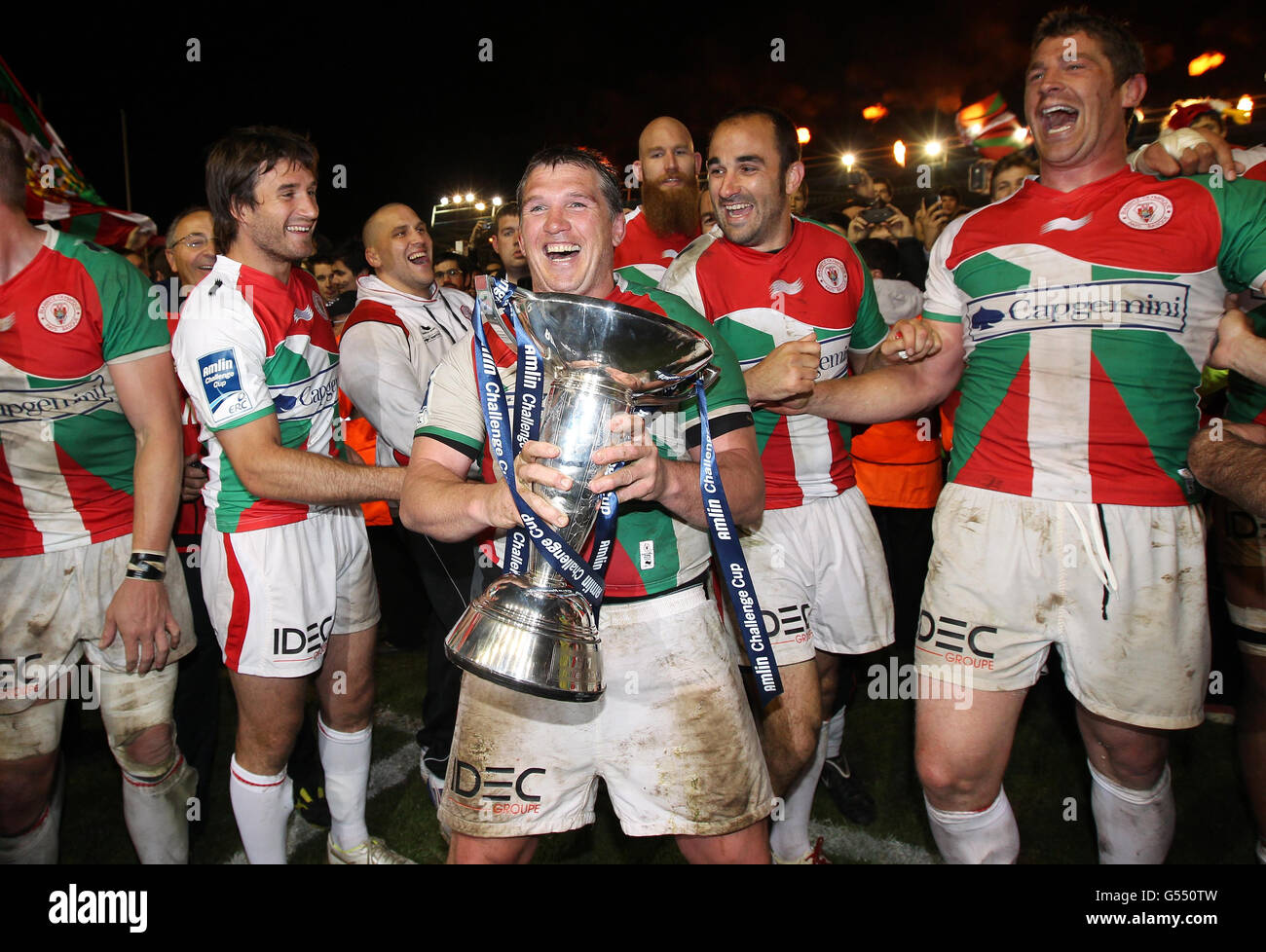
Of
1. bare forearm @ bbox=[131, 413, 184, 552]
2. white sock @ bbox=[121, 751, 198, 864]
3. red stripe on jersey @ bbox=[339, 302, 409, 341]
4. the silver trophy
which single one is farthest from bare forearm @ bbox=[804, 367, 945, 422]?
white sock @ bbox=[121, 751, 198, 864]

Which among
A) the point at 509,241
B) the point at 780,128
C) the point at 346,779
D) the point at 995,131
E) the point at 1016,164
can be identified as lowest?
the point at 346,779

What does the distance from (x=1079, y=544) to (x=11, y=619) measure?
3.27 meters

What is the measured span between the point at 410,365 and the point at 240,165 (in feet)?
3.46

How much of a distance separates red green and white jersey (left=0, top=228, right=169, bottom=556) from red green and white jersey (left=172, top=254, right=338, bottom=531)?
19 cm

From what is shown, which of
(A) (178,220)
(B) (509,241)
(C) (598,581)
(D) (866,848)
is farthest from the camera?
(B) (509,241)

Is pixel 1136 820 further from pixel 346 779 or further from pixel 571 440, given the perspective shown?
pixel 346 779

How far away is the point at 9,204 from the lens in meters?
2.65

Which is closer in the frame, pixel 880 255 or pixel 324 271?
pixel 880 255

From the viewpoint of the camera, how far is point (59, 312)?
8.73ft

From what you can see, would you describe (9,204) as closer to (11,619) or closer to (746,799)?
(11,619)

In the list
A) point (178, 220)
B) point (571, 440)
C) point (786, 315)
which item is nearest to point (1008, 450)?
point (786, 315)

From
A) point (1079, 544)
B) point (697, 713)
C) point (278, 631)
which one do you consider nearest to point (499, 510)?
point (697, 713)

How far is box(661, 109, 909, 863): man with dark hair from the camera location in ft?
10.4

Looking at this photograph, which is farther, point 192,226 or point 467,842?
point 192,226
